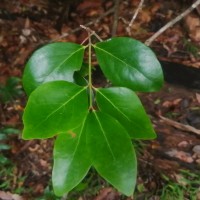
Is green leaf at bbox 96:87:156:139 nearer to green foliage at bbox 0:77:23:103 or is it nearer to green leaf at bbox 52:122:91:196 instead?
green leaf at bbox 52:122:91:196

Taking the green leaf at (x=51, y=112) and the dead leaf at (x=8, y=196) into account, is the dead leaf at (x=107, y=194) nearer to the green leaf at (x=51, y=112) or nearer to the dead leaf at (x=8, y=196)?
the dead leaf at (x=8, y=196)

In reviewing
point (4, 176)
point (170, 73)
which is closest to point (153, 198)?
point (4, 176)

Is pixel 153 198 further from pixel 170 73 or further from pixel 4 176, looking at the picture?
pixel 170 73

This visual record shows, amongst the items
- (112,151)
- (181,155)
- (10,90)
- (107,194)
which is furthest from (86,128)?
(10,90)

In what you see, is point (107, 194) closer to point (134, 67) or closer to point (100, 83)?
point (100, 83)

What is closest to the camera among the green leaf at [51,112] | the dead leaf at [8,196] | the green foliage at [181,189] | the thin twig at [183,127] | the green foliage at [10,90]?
the green leaf at [51,112]

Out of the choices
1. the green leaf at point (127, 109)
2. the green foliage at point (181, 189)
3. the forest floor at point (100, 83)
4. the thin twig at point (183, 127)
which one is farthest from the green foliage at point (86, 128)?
the thin twig at point (183, 127)
